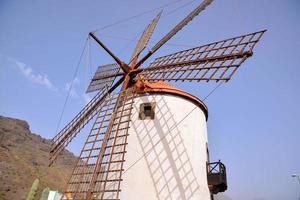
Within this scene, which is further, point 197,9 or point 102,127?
point 197,9

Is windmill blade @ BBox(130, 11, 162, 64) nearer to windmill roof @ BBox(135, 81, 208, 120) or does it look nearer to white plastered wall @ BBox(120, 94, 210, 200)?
windmill roof @ BBox(135, 81, 208, 120)

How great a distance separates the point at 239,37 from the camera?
8094 mm

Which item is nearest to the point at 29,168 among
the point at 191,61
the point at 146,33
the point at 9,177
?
the point at 9,177

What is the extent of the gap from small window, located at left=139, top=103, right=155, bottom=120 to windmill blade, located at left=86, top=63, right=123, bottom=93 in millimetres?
2202

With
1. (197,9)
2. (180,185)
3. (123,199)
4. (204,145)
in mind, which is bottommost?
(123,199)

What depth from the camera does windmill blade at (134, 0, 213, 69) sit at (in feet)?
32.4

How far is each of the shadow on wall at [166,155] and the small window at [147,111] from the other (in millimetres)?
151

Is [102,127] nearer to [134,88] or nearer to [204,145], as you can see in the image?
[134,88]

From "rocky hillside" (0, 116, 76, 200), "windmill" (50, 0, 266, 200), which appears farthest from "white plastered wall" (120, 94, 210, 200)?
"rocky hillside" (0, 116, 76, 200)

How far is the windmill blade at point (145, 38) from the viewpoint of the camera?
11.1m

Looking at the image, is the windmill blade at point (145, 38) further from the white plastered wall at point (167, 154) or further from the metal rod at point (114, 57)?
the white plastered wall at point (167, 154)

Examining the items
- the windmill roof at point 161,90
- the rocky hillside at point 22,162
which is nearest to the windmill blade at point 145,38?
the windmill roof at point 161,90

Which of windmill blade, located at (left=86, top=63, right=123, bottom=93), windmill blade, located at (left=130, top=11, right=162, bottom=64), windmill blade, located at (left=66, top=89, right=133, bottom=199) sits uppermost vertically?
windmill blade, located at (left=130, top=11, right=162, bottom=64)

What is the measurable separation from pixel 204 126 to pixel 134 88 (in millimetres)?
3010
